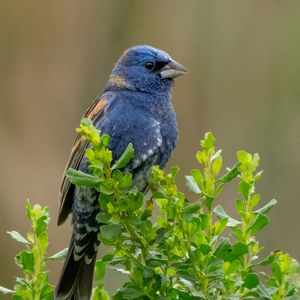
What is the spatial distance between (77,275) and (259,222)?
1.14 m

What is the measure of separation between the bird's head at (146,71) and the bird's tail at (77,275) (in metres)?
0.58

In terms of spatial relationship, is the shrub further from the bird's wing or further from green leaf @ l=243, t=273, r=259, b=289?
the bird's wing

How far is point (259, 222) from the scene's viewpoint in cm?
236

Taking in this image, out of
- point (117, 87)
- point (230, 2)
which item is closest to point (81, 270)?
point (117, 87)

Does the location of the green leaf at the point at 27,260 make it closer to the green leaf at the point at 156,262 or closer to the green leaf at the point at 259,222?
the green leaf at the point at 156,262

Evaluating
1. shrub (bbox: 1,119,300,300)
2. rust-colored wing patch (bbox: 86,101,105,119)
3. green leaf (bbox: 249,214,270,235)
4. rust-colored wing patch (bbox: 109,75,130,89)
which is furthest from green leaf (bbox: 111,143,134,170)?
rust-colored wing patch (bbox: 109,75,130,89)

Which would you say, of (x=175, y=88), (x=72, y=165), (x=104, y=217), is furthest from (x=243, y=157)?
(x=175, y=88)

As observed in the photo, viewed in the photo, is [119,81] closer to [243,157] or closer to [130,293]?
[243,157]

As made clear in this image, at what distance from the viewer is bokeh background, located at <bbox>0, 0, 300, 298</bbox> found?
568 centimetres

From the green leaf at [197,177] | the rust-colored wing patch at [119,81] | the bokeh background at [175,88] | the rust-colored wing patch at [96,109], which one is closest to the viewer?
the green leaf at [197,177]

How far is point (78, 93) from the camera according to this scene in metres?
5.89

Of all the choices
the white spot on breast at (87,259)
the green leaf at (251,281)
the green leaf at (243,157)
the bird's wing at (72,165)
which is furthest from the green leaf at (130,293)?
the bird's wing at (72,165)

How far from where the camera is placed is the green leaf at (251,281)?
227cm

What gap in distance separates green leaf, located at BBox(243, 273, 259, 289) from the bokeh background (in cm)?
322
